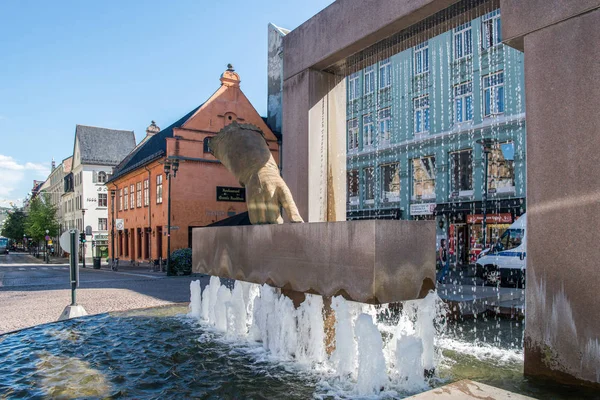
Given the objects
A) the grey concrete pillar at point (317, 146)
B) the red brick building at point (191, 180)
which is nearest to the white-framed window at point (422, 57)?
the red brick building at point (191, 180)

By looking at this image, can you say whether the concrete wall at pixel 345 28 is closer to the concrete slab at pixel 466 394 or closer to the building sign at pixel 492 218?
the concrete slab at pixel 466 394

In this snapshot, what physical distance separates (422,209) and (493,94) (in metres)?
7.52

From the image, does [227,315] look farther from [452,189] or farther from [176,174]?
[176,174]

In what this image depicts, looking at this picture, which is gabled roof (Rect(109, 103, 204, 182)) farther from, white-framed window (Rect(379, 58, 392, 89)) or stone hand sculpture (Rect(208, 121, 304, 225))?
stone hand sculpture (Rect(208, 121, 304, 225))

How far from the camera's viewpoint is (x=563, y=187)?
4.35m

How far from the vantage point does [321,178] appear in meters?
7.39

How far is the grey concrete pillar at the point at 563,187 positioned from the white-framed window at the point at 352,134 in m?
24.2

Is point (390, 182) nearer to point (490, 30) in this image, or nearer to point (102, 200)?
point (490, 30)

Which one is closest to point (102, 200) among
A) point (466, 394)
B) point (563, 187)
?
point (563, 187)

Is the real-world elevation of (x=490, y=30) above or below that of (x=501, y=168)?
above

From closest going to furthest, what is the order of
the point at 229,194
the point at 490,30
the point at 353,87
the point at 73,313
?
1. the point at 73,313
2. the point at 490,30
3. the point at 353,87
4. the point at 229,194

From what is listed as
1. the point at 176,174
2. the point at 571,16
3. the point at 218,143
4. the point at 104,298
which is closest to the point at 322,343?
the point at 218,143

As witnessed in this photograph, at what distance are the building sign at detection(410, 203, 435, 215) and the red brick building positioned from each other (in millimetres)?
10872

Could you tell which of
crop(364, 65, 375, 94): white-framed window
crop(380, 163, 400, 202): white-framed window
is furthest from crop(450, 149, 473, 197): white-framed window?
crop(364, 65, 375, 94): white-framed window
